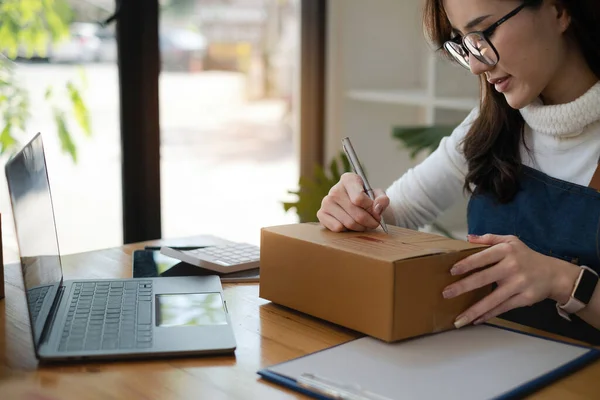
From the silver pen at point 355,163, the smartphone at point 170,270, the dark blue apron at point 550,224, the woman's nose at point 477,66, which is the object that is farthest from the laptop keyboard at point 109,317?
the woman's nose at point 477,66

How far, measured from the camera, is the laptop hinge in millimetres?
1014

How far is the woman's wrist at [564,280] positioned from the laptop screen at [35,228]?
27.4 inches

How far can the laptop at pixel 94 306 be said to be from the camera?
0.99 meters

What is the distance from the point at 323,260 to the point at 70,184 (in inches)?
64.7

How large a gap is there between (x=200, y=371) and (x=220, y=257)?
0.46 meters

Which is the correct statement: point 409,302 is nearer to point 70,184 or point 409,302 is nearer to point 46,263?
point 46,263

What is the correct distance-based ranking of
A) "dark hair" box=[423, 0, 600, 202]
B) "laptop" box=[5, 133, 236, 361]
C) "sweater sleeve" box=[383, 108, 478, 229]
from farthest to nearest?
"sweater sleeve" box=[383, 108, 478, 229]
"dark hair" box=[423, 0, 600, 202]
"laptop" box=[5, 133, 236, 361]

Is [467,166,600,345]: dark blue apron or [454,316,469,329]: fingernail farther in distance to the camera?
[467,166,600,345]: dark blue apron

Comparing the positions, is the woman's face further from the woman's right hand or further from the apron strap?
the woman's right hand

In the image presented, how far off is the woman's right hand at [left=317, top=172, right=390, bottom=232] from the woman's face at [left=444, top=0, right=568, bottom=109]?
0.96ft

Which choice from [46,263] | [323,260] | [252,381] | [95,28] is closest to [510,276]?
[323,260]

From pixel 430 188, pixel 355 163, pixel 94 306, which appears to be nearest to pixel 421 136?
pixel 430 188

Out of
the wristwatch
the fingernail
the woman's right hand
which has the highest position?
the woman's right hand

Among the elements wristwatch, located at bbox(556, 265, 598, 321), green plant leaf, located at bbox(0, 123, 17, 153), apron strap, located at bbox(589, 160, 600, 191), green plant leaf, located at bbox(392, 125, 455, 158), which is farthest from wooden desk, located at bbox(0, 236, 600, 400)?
green plant leaf, located at bbox(0, 123, 17, 153)
